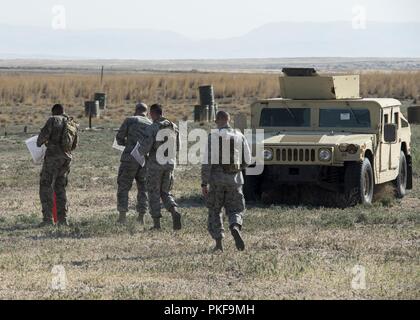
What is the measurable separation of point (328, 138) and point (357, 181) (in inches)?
29.0

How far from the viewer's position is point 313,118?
1800 centimetres

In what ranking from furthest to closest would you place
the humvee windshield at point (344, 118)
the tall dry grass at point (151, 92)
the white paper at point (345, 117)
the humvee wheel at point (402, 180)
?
the tall dry grass at point (151, 92), the humvee wheel at point (402, 180), the white paper at point (345, 117), the humvee windshield at point (344, 118)

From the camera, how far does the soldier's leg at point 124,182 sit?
1536 centimetres

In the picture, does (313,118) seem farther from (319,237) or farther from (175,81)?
(175,81)

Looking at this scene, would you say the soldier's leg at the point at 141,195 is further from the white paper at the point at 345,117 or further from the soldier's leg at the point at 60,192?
the white paper at the point at 345,117

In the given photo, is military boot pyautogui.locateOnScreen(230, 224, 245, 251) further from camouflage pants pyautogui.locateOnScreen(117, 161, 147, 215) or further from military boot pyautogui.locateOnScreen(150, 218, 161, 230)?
camouflage pants pyautogui.locateOnScreen(117, 161, 147, 215)

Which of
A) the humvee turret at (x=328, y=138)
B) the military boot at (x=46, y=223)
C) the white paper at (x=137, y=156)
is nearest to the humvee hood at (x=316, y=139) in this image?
the humvee turret at (x=328, y=138)

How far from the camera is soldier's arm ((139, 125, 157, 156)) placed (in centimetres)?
1448

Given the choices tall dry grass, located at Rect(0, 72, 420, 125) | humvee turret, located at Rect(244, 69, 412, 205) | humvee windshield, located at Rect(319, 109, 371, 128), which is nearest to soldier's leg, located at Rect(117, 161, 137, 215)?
humvee turret, located at Rect(244, 69, 412, 205)

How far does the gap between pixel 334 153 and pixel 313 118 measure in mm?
1524

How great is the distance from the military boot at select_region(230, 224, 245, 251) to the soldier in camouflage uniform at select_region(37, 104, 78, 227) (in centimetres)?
346

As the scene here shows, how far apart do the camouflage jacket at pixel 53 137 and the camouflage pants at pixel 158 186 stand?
138cm

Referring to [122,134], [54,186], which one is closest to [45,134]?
[54,186]
